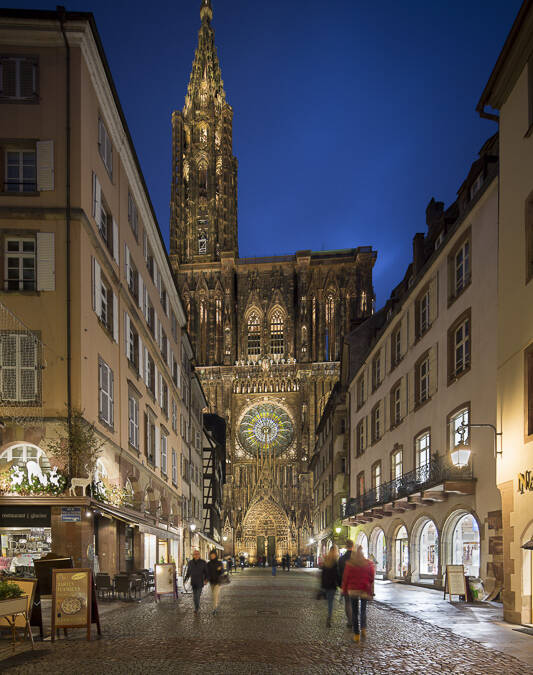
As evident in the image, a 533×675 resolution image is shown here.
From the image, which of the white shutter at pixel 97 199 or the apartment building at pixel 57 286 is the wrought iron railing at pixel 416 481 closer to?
the apartment building at pixel 57 286

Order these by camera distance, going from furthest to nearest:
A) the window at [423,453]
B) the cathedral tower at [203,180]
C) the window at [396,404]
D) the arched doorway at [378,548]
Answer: the cathedral tower at [203,180]
the arched doorway at [378,548]
the window at [396,404]
the window at [423,453]

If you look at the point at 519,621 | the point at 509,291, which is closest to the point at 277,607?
the point at 519,621

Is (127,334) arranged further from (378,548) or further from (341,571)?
(378,548)

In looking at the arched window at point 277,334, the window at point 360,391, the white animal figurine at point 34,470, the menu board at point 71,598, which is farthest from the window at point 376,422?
the arched window at point 277,334

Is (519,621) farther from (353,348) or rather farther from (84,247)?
(353,348)

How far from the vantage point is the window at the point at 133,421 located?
27375 mm

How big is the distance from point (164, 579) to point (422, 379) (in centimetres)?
1346

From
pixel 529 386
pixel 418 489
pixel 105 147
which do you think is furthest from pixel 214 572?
pixel 105 147

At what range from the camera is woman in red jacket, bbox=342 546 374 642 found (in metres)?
12.9

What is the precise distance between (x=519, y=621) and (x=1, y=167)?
689 inches

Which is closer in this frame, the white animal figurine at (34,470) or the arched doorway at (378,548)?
the white animal figurine at (34,470)

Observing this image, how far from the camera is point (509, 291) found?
1631 centimetres

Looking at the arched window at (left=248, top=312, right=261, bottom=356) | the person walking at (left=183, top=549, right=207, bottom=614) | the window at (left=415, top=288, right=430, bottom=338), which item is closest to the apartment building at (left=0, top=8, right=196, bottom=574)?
the person walking at (left=183, top=549, right=207, bottom=614)

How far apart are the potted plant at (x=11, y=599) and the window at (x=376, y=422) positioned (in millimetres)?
28326
